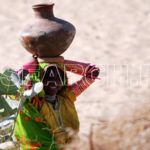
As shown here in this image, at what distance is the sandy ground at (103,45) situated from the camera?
5.88m

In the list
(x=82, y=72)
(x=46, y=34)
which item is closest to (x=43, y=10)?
(x=46, y=34)

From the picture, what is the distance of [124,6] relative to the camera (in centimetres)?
942

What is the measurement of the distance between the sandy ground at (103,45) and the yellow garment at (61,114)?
75.6 inches

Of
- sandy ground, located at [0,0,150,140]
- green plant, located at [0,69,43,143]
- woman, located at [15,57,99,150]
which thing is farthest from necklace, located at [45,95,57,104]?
sandy ground, located at [0,0,150,140]

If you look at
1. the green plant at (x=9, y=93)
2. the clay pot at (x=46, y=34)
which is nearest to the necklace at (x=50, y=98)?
the clay pot at (x=46, y=34)

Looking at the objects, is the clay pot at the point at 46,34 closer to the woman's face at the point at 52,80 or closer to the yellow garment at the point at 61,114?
the woman's face at the point at 52,80

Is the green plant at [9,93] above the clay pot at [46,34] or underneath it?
underneath

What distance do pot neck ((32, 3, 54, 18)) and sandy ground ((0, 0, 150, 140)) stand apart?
7.99 feet

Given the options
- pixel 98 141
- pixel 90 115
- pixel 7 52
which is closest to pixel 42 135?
pixel 98 141

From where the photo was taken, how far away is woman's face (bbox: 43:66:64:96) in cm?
260

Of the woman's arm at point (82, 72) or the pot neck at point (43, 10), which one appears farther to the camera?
the woman's arm at point (82, 72)

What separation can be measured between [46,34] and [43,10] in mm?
211

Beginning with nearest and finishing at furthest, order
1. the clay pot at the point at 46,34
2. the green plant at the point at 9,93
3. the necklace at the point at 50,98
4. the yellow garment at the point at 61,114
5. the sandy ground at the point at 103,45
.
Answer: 1. the green plant at the point at 9,93
2. the clay pot at the point at 46,34
3. the yellow garment at the point at 61,114
4. the necklace at the point at 50,98
5. the sandy ground at the point at 103,45

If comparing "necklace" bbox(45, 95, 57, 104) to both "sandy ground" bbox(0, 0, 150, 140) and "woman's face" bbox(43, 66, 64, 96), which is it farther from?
"sandy ground" bbox(0, 0, 150, 140)
